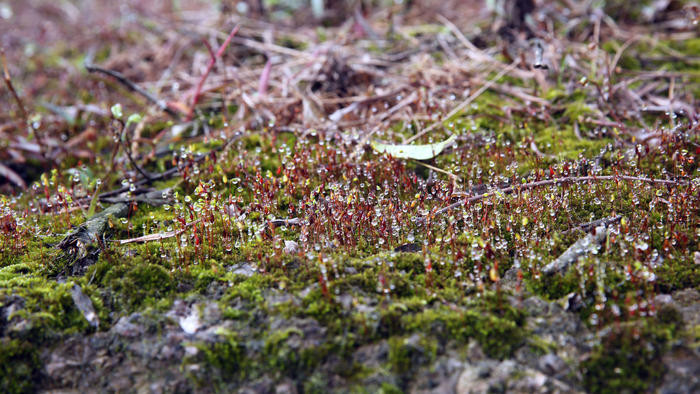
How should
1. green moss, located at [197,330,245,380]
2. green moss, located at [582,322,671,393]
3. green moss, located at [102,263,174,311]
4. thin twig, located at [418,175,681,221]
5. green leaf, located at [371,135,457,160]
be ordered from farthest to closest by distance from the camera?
green leaf, located at [371,135,457,160], thin twig, located at [418,175,681,221], green moss, located at [102,263,174,311], green moss, located at [197,330,245,380], green moss, located at [582,322,671,393]

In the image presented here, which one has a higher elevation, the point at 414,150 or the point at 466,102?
the point at 466,102

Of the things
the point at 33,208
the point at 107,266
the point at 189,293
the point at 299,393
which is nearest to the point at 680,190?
the point at 299,393

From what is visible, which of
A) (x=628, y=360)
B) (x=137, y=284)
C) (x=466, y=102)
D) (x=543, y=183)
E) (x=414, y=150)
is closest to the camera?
(x=628, y=360)

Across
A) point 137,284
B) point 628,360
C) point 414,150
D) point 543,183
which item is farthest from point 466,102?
point 137,284

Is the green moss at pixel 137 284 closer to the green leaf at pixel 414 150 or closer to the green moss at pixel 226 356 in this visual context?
the green moss at pixel 226 356

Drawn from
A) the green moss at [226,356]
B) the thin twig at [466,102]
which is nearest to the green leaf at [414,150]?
the thin twig at [466,102]

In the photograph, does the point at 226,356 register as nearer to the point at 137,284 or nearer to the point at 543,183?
the point at 137,284

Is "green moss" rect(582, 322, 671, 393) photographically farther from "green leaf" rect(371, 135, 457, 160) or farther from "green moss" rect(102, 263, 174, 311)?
"green moss" rect(102, 263, 174, 311)

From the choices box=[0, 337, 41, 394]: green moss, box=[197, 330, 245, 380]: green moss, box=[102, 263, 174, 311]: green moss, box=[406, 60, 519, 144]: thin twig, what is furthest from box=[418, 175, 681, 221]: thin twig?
box=[0, 337, 41, 394]: green moss

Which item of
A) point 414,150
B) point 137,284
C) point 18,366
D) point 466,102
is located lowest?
point 18,366
